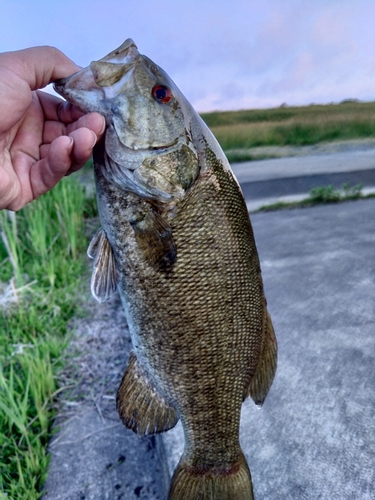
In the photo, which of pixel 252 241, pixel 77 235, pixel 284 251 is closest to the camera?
pixel 252 241

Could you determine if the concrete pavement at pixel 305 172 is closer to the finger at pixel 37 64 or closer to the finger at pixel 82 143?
the finger at pixel 37 64

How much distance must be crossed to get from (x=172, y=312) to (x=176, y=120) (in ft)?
1.60

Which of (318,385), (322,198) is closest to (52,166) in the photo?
(318,385)

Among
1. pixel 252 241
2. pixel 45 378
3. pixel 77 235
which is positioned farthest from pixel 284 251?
pixel 252 241

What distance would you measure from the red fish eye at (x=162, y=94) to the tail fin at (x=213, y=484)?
101 cm

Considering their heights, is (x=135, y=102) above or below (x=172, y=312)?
above

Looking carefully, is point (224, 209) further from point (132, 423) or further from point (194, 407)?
point (132, 423)

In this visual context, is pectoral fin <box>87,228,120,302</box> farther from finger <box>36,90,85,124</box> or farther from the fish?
finger <box>36,90,85,124</box>

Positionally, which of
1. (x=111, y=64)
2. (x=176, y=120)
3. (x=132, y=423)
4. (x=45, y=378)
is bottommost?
(x=45, y=378)

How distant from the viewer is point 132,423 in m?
1.32

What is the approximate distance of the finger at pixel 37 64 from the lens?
136cm

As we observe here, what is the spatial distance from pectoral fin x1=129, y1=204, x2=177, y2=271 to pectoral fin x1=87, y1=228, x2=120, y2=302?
0.31ft

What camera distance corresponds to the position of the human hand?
124 centimetres

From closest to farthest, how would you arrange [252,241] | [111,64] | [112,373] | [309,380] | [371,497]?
[111,64] → [252,241] → [371,497] → [309,380] → [112,373]
